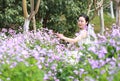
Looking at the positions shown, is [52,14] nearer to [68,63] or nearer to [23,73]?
[68,63]

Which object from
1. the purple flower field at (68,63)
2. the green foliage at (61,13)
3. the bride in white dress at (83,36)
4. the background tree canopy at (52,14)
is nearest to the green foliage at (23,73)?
the purple flower field at (68,63)

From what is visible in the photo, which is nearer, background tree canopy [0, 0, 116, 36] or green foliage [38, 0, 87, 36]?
background tree canopy [0, 0, 116, 36]

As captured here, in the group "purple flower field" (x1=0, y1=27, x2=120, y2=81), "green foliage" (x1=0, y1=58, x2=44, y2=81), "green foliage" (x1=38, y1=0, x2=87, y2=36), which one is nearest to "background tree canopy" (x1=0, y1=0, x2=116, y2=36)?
"green foliage" (x1=38, y1=0, x2=87, y2=36)

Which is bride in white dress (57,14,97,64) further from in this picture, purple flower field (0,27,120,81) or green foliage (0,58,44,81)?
green foliage (0,58,44,81)

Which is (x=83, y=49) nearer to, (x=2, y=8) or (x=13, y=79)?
(x=13, y=79)

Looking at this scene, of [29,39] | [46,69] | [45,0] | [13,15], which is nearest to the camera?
[46,69]

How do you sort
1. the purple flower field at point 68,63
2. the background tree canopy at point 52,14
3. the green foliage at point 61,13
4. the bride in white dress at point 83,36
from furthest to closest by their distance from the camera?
the green foliage at point 61,13
the background tree canopy at point 52,14
the bride in white dress at point 83,36
the purple flower field at point 68,63

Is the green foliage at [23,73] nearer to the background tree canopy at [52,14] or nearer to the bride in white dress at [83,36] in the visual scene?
the bride in white dress at [83,36]

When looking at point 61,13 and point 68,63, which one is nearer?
point 68,63

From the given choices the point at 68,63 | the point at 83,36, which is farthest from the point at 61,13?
the point at 68,63

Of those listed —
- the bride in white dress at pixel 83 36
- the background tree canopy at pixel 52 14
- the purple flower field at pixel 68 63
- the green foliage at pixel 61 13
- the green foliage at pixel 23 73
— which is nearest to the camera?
the purple flower field at pixel 68 63

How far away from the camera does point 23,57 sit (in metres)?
4.72

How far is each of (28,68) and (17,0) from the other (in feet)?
39.8

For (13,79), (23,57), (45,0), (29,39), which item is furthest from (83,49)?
(45,0)
